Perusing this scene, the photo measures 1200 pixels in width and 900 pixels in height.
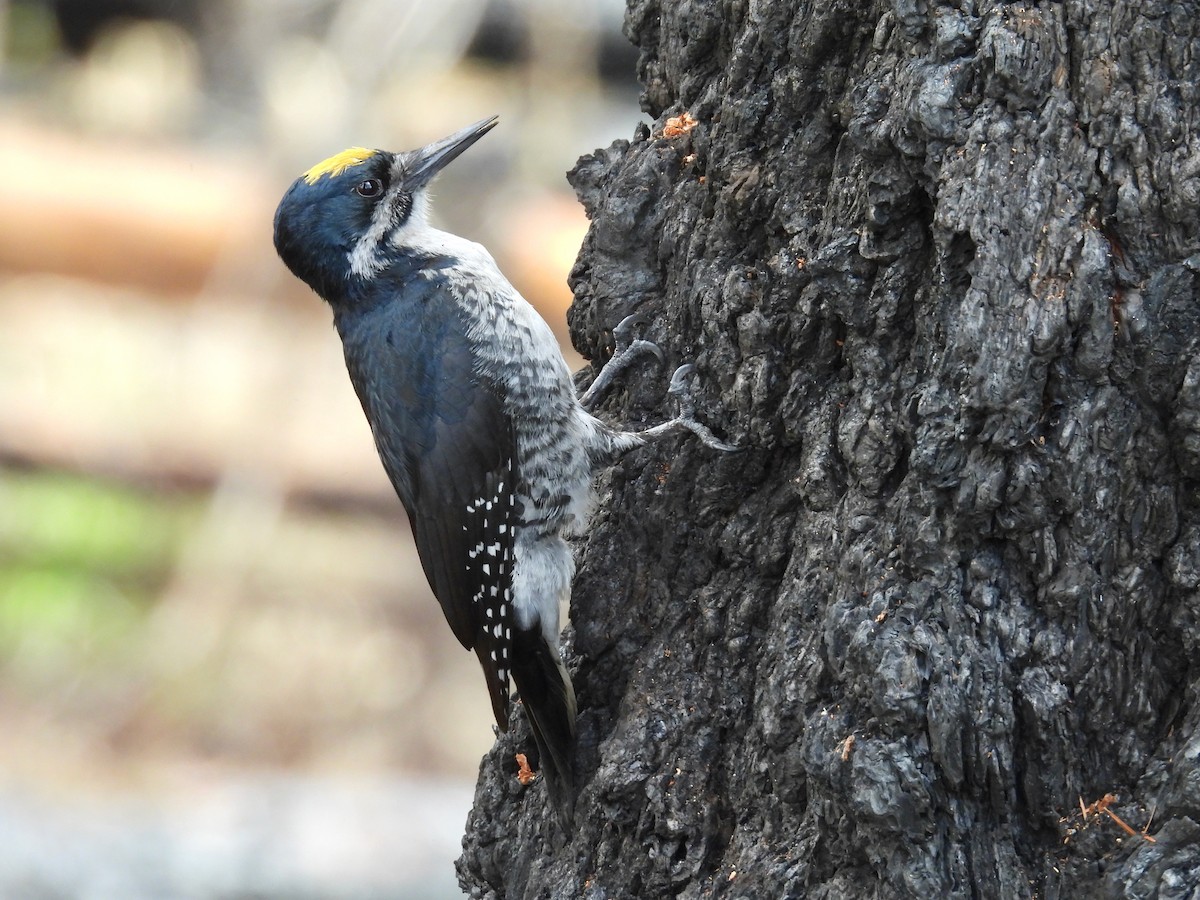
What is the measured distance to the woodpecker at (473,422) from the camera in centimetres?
318

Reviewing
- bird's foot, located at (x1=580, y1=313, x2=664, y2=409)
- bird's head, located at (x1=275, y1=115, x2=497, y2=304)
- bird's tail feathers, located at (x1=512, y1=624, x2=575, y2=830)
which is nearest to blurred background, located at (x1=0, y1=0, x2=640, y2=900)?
bird's head, located at (x1=275, y1=115, x2=497, y2=304)

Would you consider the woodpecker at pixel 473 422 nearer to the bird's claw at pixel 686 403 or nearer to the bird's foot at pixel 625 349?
the bird's foot at pixel 625 349

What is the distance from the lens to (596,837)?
109 inches

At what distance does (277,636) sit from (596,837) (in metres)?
5.96

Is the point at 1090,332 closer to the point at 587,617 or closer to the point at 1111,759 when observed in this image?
the point at 1111,759

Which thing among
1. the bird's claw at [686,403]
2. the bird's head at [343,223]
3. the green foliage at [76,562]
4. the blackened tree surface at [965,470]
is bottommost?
the blackened tree surface at [965,470]

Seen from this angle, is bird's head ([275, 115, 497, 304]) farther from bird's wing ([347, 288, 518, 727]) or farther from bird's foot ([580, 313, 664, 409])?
bird's foot ([580, 313, 664, 409])

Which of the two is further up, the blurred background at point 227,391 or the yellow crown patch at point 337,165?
the blurred background at point 227,391

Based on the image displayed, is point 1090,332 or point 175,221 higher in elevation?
point 175,221

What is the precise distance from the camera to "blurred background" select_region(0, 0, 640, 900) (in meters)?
8.11

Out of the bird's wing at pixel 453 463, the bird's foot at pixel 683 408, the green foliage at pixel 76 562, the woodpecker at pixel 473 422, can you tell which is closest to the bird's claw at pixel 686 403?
the bird's foot at pixel 683 408

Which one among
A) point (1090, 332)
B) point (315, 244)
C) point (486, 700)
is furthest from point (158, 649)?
point (1090, 332)

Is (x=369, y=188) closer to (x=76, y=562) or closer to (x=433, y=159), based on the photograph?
(x=433, y=159)

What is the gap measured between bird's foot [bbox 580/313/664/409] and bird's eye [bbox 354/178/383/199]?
0.91 meters
